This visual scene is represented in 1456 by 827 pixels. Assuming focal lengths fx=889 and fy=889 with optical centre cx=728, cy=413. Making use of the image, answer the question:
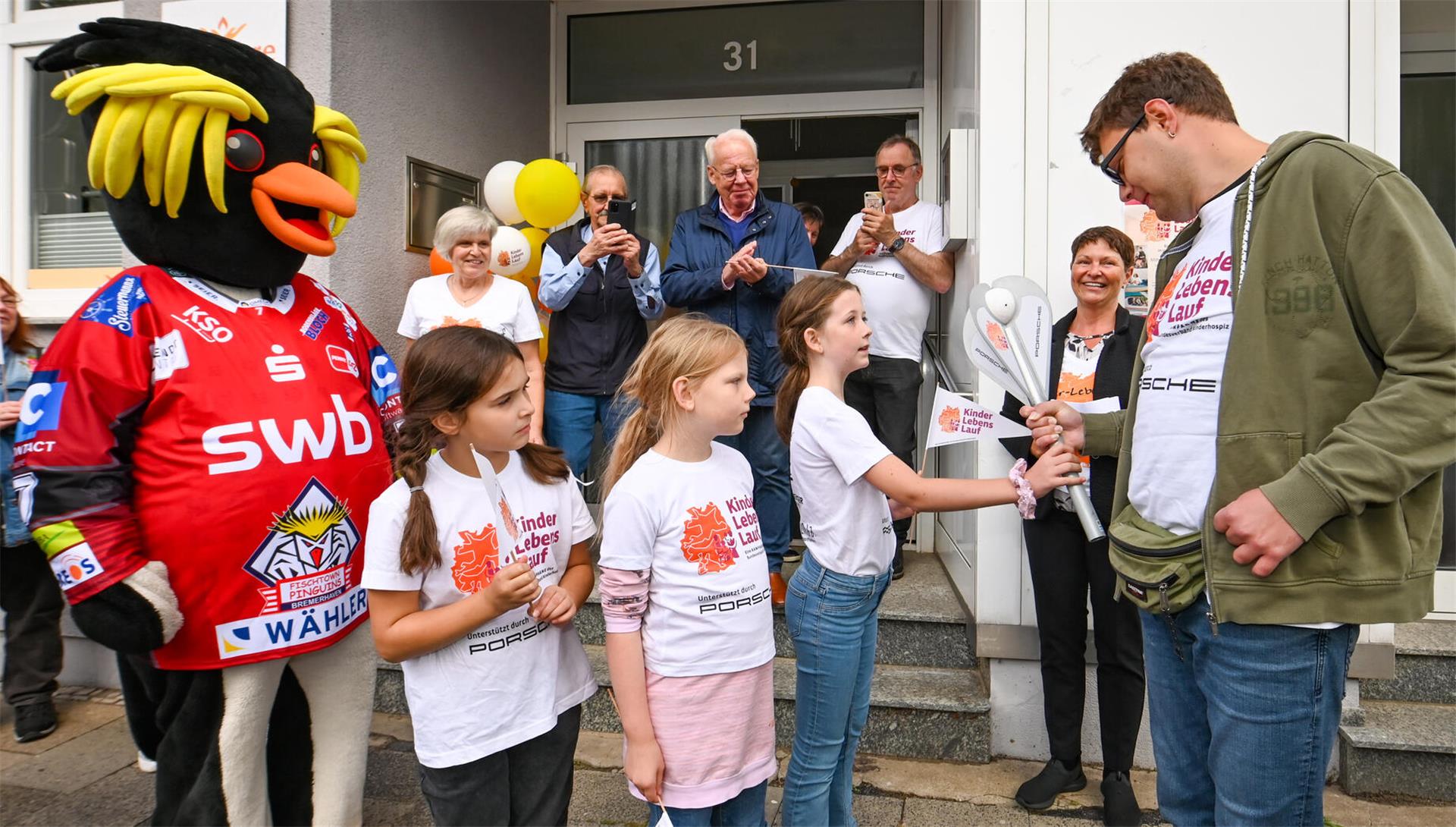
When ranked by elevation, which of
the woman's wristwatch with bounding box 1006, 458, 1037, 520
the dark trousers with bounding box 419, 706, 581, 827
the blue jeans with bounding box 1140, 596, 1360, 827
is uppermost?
the woman's wristwatch with bounding box 1006, 458, 1037, 520

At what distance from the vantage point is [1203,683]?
5.30 feet

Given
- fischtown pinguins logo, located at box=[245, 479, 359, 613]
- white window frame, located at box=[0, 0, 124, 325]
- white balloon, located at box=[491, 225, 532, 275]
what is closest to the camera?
fischtown pinguins logo, located at box=[245, 479, 359, 613]

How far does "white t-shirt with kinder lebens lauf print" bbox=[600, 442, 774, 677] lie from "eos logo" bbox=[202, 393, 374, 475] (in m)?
0.72

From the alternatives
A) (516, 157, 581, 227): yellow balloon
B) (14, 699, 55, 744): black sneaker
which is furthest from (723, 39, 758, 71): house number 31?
(14, 699, 55, 744): black sneaker

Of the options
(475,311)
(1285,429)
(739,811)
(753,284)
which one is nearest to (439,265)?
(475,311)

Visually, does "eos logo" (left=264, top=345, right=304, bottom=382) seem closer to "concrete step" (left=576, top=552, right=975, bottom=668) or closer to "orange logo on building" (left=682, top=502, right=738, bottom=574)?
"orange logo on building" (left=682, top=502, right=738, bottom=574)

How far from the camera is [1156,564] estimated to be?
164 cm

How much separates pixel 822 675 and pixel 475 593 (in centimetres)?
90

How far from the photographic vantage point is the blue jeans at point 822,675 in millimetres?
2234

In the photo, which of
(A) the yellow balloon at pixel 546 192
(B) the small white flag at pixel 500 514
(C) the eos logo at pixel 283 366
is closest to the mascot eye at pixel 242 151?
(C) the eos logo at pixel 283 366

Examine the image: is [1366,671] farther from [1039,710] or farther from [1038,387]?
[1038,387]

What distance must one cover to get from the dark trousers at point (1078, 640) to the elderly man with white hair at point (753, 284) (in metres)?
1.12

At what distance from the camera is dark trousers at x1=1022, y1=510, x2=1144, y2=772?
9.39 ft

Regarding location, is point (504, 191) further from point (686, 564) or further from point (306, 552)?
point (686, 564)
